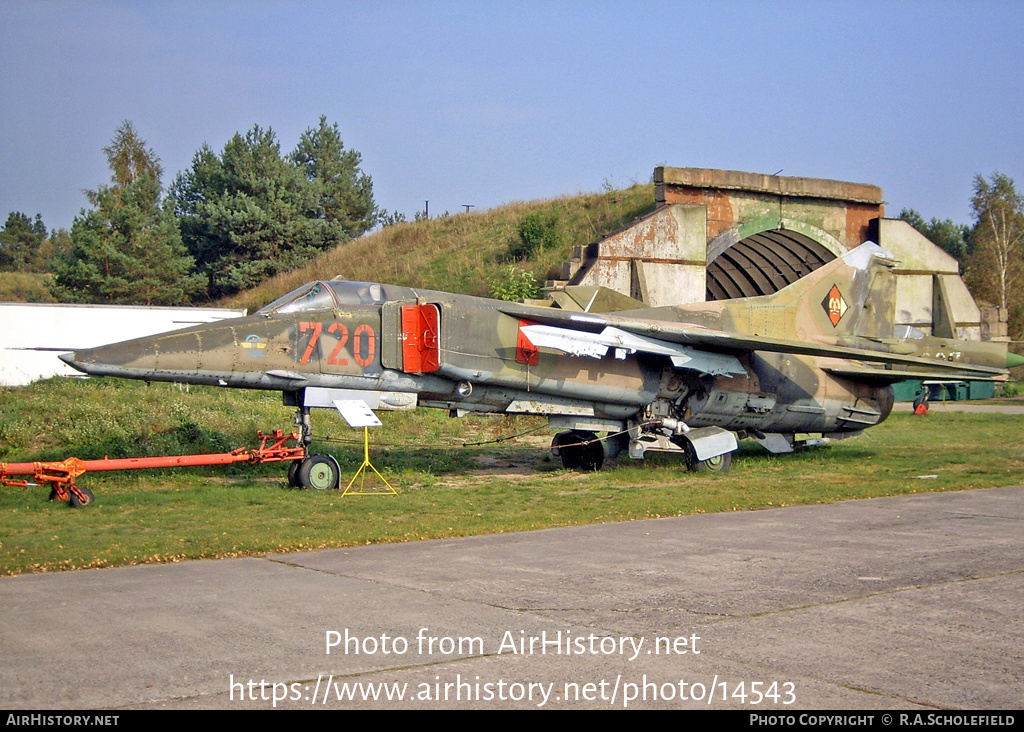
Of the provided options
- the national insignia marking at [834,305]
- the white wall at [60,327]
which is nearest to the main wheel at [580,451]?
the national insignia marking at [834,305]

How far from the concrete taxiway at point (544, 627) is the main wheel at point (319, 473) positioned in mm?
4439

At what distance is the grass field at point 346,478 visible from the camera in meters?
10.0

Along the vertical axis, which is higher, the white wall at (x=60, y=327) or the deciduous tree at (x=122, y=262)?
the deciduous tree at (x=122, y=262)

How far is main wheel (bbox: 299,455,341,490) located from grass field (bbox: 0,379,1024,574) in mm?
375

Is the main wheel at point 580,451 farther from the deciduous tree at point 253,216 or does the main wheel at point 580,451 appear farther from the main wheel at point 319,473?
the deciduous tree at point 253,216

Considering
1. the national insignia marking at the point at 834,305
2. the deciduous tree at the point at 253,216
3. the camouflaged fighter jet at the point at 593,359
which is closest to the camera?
the camouflaged fighter jet at the point at 593,359

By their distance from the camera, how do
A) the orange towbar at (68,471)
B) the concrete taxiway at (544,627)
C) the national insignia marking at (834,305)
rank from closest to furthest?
the concrete taxiway at (544,627) < the orange towbar at (68,471) < the national insignia marking at (834,305)

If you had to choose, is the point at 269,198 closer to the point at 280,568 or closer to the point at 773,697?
the point at 280,568

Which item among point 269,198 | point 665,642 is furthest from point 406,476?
point 269,198

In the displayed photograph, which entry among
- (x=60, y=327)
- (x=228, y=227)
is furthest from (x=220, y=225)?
(x=60, y=327)

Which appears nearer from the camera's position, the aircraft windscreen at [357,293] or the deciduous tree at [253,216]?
the aircraft windscreen at [357,293]

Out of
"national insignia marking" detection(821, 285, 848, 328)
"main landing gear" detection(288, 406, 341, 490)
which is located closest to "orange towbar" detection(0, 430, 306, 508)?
"main landing gear" detection(288, 406, 341, 490)

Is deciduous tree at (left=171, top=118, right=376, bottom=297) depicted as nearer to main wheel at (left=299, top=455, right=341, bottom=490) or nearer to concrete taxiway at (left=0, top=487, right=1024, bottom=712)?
main wheel at (left=299, top=455, right=341, bottom=490)

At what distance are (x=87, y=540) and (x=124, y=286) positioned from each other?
3221cm
